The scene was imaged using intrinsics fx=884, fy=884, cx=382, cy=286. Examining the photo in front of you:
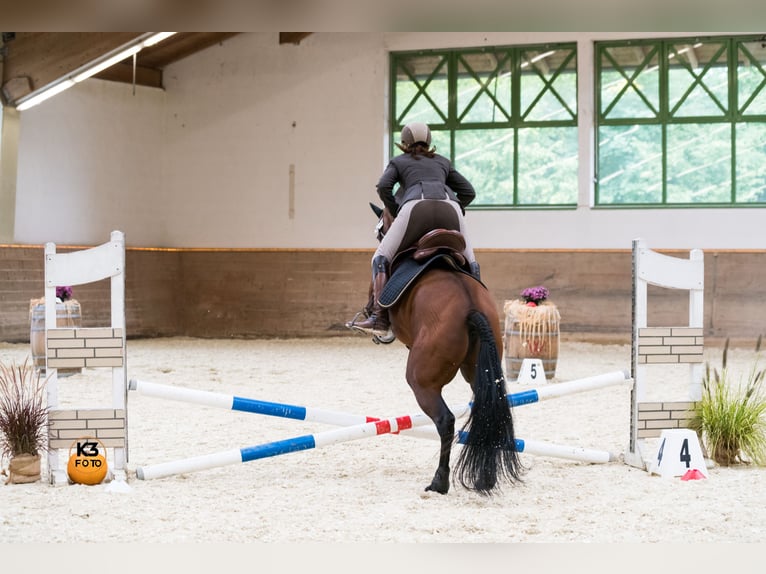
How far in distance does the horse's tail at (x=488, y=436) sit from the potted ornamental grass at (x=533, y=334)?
4076mm

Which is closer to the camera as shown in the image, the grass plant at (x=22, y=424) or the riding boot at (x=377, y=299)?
the grass plant at (x=22, y=424)

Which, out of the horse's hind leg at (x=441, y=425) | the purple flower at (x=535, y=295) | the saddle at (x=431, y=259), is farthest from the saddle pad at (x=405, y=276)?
the purple flower at (x=535, y=295)

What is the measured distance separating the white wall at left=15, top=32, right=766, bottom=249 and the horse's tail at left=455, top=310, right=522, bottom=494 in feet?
25.5

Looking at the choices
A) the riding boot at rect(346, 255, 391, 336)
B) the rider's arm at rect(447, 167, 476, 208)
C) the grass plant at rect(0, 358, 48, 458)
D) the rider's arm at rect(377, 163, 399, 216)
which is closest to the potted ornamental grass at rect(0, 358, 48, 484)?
the grass plant at rect(0, 358, 48, 458)

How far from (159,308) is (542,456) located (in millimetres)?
8482

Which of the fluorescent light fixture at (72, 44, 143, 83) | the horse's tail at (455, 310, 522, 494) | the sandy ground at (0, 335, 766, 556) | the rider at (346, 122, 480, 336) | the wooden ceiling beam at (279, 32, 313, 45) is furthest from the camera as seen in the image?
the wooden ceiling beam at (279, 32, 313, 45)

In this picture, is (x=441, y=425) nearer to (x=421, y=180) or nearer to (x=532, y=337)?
(x=421, y=180)

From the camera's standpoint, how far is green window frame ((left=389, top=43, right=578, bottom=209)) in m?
11.2

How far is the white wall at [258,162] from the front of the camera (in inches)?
428

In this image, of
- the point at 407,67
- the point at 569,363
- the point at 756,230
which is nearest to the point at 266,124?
the point at 407,67

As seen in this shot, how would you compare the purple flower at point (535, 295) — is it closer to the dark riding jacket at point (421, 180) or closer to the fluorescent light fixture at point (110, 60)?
the dark riding jacket at point (421, 180)

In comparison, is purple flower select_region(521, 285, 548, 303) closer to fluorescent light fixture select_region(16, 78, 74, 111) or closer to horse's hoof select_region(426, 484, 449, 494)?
horse's hoof select_region(426, 484, 449, 494)

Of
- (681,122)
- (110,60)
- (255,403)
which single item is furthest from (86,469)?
(681,122)

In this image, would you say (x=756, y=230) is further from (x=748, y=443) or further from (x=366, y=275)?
(x=748, y=443)
